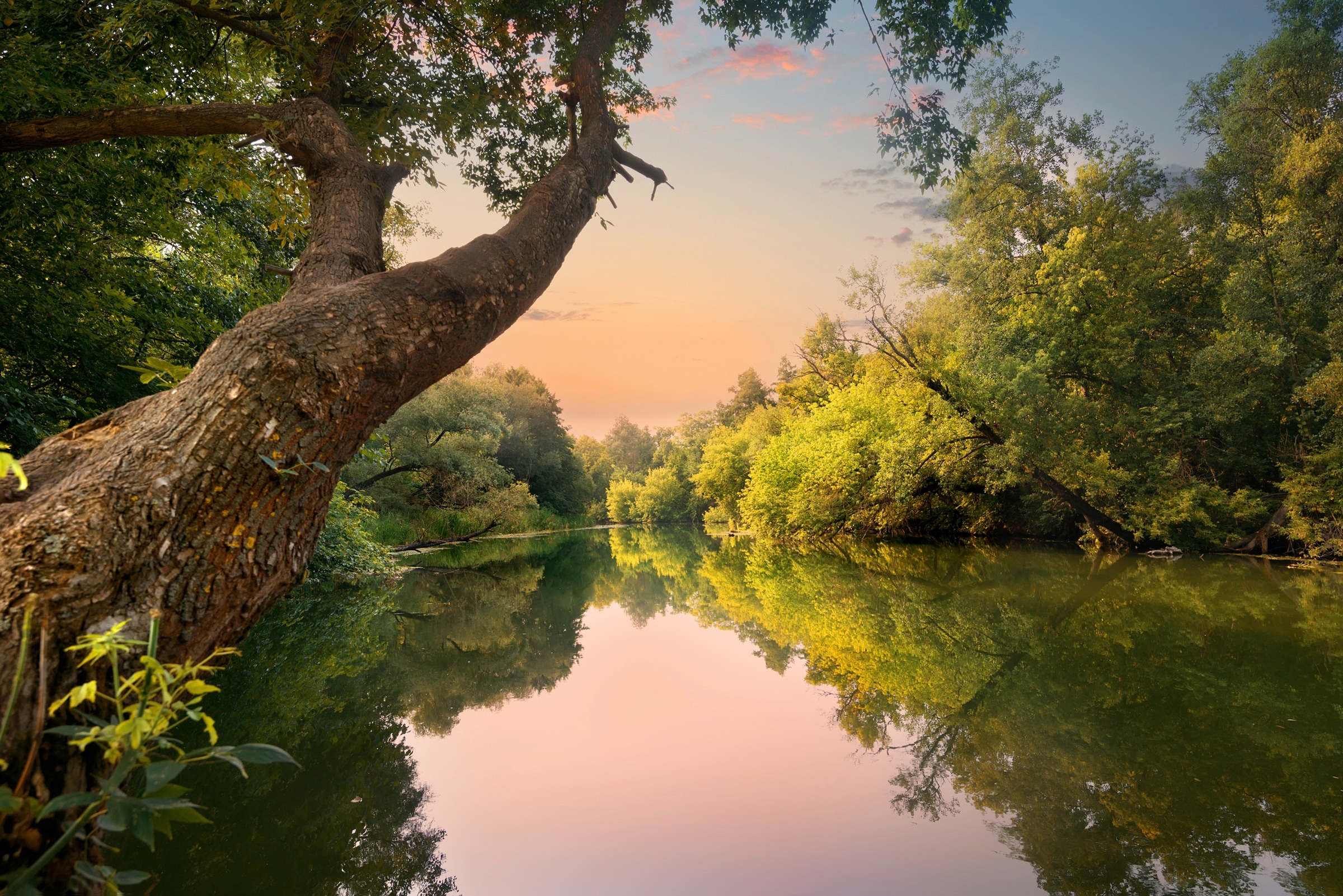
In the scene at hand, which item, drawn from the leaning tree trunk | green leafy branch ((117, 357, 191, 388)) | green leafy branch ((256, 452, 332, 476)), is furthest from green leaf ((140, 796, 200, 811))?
green leafy branch ((117, 357, 191, 388))

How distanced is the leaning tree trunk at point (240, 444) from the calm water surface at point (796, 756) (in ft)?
4.40

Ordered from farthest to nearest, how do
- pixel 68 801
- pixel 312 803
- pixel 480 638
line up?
1. pixel 480 638
2. pixel 312 803
3. pixel 68 801

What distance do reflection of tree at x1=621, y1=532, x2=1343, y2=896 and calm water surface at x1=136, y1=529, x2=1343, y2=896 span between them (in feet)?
0.06

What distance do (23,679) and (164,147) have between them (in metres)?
5.36

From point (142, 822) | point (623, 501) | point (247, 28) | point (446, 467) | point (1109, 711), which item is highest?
point (247, 28)

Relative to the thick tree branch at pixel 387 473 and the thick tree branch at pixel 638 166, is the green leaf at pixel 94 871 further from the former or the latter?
the thick tree branch at pixel 387 473

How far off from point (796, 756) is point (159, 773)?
10.1ft

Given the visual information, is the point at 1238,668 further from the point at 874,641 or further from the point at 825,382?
the point at 825,382

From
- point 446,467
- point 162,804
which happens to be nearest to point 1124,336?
point 162,804

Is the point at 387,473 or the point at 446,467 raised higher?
the point at 446,467

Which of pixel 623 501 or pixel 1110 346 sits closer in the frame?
pixel 1110 346

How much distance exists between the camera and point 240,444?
1619 mm

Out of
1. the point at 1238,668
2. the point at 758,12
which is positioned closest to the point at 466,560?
the point at 758,12

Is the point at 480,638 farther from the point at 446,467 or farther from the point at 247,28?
the point at 446,467
